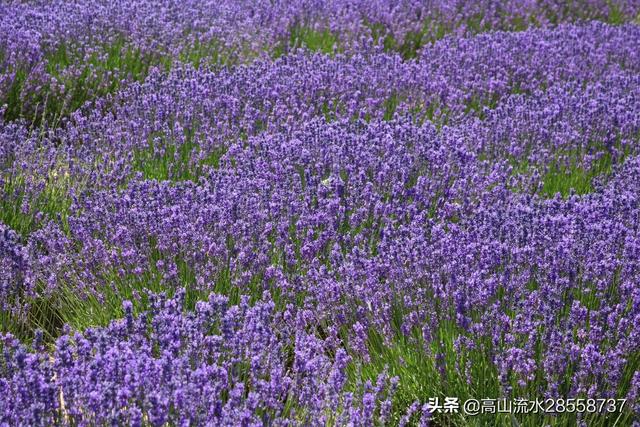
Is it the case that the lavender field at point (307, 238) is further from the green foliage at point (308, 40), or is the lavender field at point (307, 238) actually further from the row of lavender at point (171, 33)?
the green foliage at point (308, 40)

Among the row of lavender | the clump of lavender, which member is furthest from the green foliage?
the clump of lavender

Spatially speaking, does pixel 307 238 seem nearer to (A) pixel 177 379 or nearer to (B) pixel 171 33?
(A) pixel 177 379

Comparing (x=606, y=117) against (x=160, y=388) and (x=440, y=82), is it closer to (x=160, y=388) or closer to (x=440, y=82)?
(x=440, y=82)

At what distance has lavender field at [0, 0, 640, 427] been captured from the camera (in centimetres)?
246

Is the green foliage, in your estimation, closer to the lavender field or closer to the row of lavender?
the row of lavender

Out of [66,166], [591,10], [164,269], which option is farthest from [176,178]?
[591,10]

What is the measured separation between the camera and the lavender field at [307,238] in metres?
2.46

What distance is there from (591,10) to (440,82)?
4806 millimetres

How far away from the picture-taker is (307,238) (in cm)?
334

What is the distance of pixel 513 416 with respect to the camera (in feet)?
8.00

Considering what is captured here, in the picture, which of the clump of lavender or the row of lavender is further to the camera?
the row of lavender

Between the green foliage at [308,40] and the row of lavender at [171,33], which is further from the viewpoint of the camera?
the green foliage at [308,40]

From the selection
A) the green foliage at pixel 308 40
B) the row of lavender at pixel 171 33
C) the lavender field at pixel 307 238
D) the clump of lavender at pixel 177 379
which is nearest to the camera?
the clump of lavender at pixel 177 379

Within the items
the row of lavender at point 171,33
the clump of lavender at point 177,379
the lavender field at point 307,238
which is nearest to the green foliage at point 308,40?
the row of lavender at point 171,33
